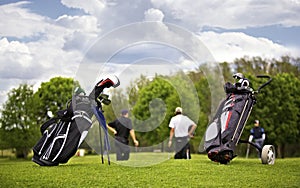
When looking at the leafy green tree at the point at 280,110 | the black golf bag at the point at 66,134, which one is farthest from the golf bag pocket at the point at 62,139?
the leafy green tree at the point at 280,110

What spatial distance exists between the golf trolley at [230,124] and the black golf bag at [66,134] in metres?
2.83

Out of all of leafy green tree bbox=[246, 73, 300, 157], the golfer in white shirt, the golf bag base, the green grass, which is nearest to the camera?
the green grass

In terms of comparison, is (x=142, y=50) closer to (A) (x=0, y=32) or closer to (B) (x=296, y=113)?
(A) (x=0, y=32)

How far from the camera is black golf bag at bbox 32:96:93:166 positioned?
11406 millimetres

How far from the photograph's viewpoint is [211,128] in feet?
39.9

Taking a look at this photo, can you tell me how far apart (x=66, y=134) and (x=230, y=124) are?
3681 millimetres

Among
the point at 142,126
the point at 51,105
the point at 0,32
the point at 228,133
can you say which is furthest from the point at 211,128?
the point at 51,105

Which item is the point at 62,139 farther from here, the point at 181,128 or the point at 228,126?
the point at 181,128

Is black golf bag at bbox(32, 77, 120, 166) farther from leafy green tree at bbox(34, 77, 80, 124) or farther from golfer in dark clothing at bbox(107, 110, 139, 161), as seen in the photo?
leafy green tree at bbox(34, 77, 80, 124)

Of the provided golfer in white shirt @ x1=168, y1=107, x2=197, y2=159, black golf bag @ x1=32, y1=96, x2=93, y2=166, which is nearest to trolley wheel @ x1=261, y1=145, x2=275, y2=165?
golfer in white shirt @ x1=168, y1=107, x2=197, y2=159

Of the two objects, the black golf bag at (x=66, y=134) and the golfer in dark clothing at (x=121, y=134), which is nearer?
the black golf bag at (x=66, y=134)

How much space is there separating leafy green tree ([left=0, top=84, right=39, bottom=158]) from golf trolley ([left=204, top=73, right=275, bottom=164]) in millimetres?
22789

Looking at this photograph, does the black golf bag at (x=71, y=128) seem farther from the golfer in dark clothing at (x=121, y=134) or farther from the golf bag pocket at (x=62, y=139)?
the golfer in dark clothing at (x=121, y=134)

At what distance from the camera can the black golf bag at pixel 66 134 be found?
37.4 ft
